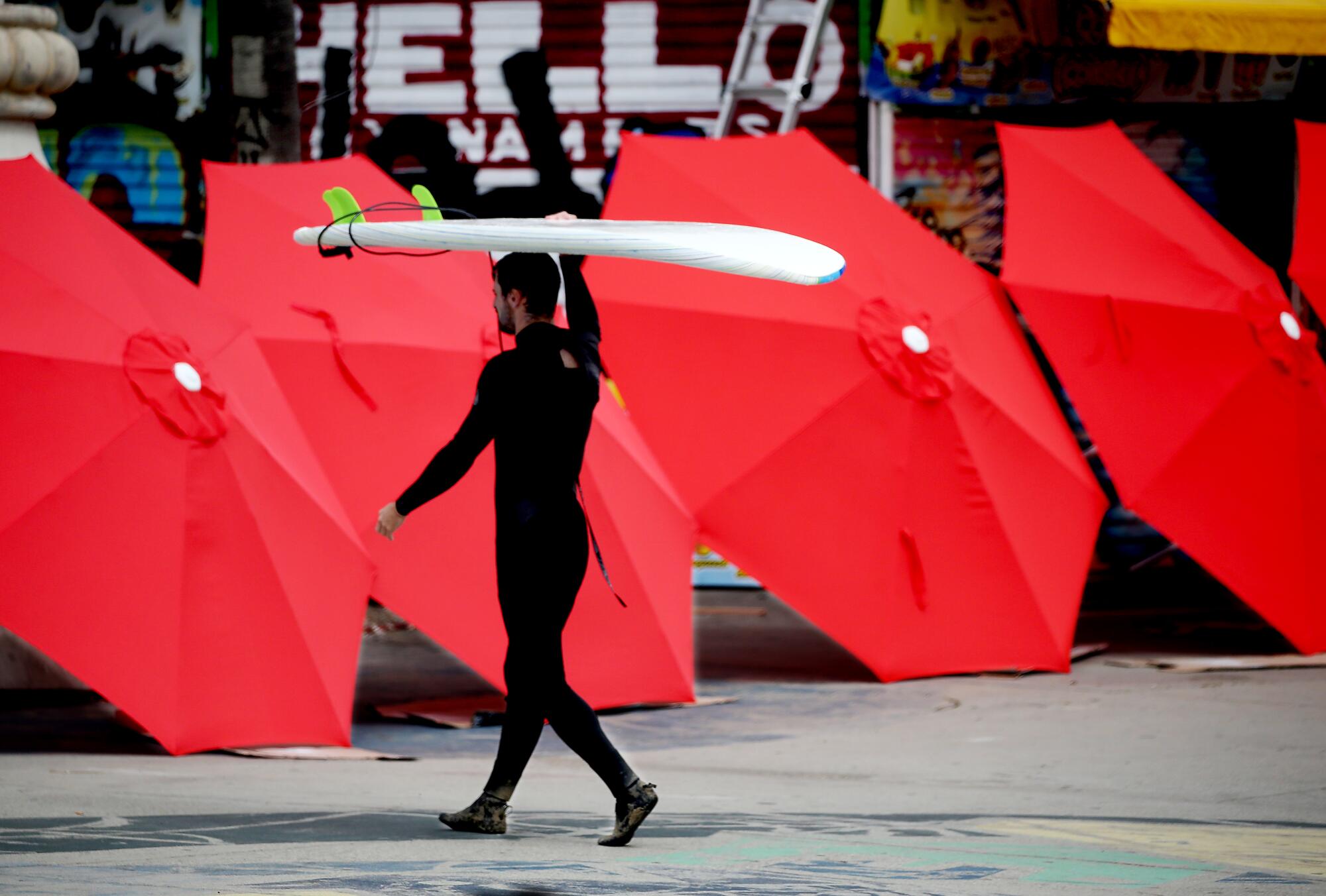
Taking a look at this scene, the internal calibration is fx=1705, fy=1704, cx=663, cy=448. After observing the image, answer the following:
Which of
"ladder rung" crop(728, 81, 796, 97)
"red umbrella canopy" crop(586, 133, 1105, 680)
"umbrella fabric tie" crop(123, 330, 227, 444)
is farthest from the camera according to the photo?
"ladder rung" crop(728, 81, 796, 97)

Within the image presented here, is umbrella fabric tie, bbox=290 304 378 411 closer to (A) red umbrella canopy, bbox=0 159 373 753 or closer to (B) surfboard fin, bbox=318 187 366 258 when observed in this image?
(A) red umbrella canopy, bbox=0 159 373 753

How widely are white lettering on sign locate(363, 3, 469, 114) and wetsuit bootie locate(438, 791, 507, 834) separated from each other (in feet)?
27.0

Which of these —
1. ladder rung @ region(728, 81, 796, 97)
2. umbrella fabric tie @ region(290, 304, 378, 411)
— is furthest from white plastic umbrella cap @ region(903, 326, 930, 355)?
ladder rung @ region(728, 81, 796, 97)

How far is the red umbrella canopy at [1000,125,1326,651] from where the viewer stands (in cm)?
840

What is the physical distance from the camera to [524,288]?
480cm

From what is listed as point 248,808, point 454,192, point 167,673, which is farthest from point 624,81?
point 248,808

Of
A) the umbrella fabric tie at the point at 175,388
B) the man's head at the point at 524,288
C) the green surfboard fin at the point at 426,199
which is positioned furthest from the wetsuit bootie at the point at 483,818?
the umbrella fabric tie at the point at 175,388

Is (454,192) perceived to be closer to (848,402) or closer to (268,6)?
(268,6)

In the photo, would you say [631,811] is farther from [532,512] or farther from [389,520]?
[389,520]

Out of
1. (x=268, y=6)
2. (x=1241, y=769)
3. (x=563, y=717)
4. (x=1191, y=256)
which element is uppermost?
(x=268, y=6)

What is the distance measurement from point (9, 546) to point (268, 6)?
4332mm

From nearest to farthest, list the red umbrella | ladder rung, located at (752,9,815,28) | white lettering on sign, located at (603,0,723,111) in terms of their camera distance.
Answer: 1. the red umbrella
2. ladder rung, located at (752,9,815,28)
3. white lettering on sign, located at (603,0,723,111)

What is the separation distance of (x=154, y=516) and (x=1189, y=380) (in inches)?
204

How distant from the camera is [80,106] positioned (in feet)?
40.5
